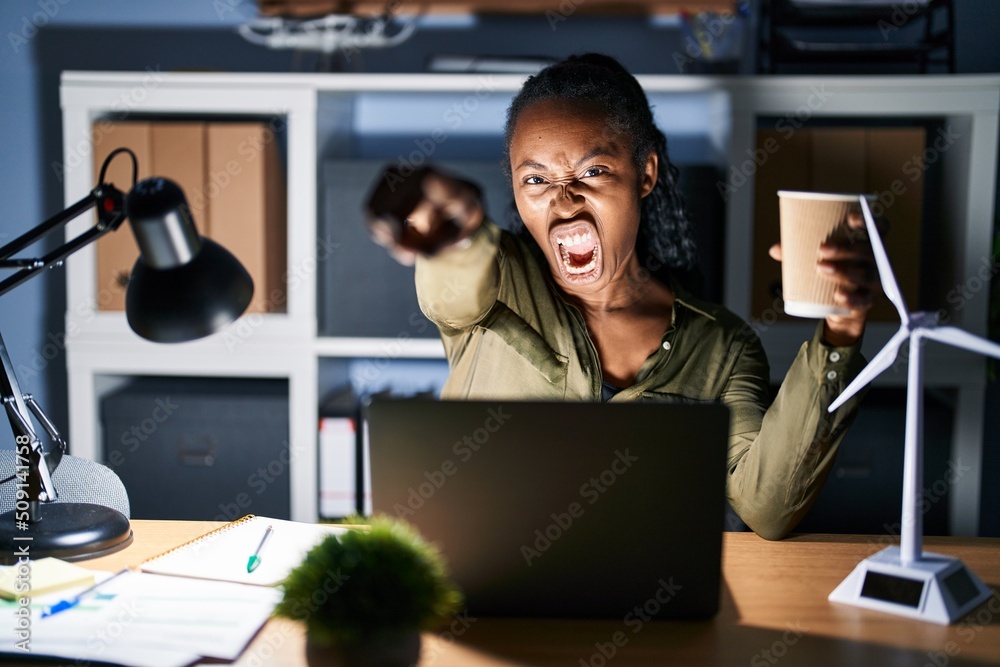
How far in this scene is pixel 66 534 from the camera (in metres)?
1.20

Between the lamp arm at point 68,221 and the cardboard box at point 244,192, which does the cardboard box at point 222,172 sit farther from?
the lamp arm at point 68,221

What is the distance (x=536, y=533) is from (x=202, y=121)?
1949mm

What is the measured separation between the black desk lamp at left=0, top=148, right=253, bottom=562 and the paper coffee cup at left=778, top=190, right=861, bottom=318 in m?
0.65

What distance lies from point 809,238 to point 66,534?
999 mm

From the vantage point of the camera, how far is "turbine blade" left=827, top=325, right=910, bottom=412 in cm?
107

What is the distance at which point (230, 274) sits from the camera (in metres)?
1.13

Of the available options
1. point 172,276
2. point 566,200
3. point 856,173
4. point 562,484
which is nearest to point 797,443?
point 562,484

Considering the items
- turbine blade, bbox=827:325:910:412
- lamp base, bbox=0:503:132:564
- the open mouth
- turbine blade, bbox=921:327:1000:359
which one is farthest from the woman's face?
lamp base, bbox=0:503:132:564

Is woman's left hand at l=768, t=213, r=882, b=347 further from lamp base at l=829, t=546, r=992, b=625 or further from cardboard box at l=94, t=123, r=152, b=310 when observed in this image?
cardboard box at l=94, t=123, r=152, b=310

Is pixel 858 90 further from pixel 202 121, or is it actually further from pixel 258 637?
pixel 258 637

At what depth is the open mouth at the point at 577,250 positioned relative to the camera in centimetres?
161

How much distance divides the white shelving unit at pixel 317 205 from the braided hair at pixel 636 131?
0.36 metres

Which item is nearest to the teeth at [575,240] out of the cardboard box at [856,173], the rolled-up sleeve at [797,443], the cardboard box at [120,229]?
the rolled-up sleeve at [797,443]

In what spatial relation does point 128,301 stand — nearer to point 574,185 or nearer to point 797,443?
point 574,185
